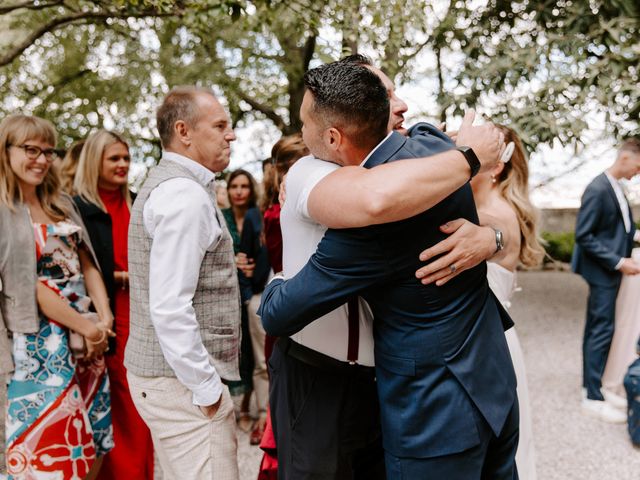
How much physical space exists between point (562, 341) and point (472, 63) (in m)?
3.96

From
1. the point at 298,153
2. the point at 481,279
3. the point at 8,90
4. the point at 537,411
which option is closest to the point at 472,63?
the point at 537,411

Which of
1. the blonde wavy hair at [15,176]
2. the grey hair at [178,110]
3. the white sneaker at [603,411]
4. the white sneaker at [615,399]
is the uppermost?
the grey hair at [178,110]

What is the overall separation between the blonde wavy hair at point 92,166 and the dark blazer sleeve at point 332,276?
7.71 feet

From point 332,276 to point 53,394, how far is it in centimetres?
194

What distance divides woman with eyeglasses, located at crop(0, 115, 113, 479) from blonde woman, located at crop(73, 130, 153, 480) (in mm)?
257

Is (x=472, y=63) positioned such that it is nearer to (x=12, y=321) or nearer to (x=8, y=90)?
(x=12, y=321)

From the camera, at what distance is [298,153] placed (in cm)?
294

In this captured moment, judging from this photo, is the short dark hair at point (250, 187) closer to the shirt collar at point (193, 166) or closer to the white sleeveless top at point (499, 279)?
the white sleeveless top at point (499, 279)

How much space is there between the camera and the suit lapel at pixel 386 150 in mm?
1587

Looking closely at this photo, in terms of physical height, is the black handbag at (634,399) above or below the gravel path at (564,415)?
above

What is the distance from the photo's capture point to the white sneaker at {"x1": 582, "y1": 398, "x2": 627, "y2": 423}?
493 centimetres

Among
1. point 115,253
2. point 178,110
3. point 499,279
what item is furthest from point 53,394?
point 499,279

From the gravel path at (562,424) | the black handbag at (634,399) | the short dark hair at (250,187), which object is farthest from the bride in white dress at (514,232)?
the short dark hair at (250,187)

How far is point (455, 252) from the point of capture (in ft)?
5.22
